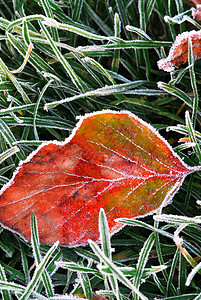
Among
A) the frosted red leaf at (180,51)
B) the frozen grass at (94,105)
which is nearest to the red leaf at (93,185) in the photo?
the frozen grass at (94,105)

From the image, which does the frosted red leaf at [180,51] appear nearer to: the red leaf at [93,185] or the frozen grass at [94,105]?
the frozen grass at [94,105]

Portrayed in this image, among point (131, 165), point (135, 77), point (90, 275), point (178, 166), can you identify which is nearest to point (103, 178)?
point (131, 165)

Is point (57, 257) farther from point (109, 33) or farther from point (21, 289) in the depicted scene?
point (109, 33)

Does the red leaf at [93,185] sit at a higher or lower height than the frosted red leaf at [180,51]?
lower

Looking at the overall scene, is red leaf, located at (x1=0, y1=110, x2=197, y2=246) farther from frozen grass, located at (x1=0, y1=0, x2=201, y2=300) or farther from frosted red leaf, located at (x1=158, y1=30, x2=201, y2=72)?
frosted red leaf, located at (x1=158, y1=30, x2=201, y2=72)

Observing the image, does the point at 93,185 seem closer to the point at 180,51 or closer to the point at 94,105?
the point at 94,105

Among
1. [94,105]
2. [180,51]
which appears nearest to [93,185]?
[94,105]
